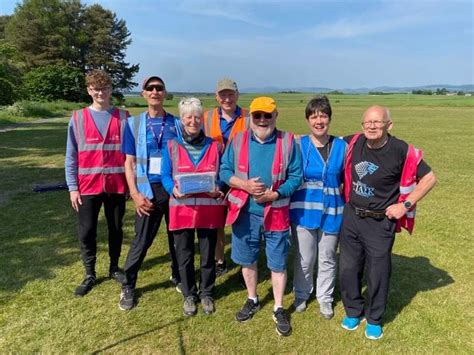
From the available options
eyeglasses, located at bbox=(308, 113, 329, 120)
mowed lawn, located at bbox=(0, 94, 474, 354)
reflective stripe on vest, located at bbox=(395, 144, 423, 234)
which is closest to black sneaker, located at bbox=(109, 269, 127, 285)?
mowed lawn, located at bbox=(0, 94, 474, 354)

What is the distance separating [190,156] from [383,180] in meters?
1.77

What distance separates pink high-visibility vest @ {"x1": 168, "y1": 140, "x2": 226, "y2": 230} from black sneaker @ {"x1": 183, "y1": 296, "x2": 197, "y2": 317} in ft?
2.81

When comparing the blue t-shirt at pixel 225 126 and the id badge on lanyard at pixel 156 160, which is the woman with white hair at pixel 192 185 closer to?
the id badge on lanyard at pixel 156 160

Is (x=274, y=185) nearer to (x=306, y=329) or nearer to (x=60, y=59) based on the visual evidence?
(x=306, y=329)

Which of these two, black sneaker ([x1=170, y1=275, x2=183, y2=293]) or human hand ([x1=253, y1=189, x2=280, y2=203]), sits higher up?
human hand ([x1=253, y1=189, x2=280, y2=203])

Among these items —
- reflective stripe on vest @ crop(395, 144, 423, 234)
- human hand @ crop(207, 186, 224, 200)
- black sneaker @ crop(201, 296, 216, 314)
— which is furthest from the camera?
black sneaker @ crop(201, 296, 216, 314)

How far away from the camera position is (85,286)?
14.3ft

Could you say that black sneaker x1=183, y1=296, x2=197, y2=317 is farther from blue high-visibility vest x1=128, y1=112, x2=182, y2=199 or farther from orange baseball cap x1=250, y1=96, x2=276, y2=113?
A: orange baseball cap x1=250, y1=96, x2=276, y2=113

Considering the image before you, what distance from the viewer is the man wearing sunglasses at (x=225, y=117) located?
4168 millimetres

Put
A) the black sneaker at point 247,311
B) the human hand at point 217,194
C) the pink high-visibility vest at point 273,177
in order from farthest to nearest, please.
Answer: the black sneaker at point 247,311 < the human hand at point 217,194 < the pink high-visibility vest at point 273,177

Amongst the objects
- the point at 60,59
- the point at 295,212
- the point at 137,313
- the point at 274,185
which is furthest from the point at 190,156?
the point at 60,59

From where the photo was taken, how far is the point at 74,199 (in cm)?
409

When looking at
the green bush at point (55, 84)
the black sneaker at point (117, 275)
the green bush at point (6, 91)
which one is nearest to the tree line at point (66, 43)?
the green bush at point (55, 84)

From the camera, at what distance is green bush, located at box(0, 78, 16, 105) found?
24316 mm
